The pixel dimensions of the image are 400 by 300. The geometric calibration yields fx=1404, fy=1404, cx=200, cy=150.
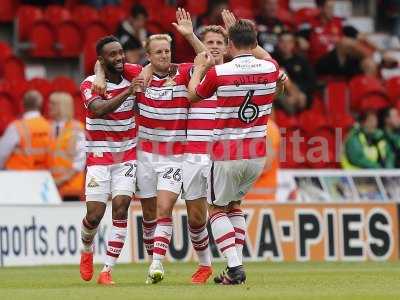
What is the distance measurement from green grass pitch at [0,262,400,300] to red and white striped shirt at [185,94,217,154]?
1.26 metres

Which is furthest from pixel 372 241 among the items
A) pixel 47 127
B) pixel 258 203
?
pixel 47 127

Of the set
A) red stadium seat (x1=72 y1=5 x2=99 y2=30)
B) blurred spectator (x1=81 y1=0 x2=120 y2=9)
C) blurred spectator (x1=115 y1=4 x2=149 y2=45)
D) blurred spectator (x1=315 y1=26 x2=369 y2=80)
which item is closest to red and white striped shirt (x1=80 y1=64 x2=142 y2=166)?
blurred spectator (x1=115 y1=4 x2=149 y2=45)

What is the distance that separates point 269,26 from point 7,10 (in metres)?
4.15

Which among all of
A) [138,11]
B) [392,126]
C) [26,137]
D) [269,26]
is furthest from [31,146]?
[392,126]

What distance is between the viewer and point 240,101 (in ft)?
40.4

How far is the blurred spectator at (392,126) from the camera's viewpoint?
67.9 feet

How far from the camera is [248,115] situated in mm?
12391

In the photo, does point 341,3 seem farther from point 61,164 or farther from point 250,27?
point 250,27

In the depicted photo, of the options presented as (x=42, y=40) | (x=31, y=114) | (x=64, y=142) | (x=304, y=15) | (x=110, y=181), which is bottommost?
(x=110, y=181)

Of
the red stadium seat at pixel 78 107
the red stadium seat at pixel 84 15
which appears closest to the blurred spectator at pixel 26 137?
the red stadium seat at pixel 78 107

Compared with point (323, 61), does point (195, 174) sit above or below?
below

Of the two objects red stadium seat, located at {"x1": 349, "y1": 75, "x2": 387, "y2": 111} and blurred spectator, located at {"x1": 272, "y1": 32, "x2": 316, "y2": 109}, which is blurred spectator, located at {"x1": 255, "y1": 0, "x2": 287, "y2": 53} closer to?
blurred spectator, located at {"x1": 272, "y1": 32, "x2": 316, "y2": 109}

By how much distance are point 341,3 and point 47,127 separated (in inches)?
359

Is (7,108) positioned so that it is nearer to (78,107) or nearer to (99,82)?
(78,107)
